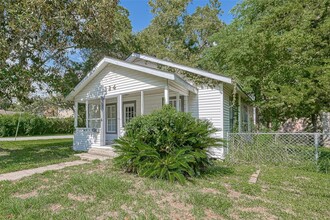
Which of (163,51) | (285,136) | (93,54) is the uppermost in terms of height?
(163,51)

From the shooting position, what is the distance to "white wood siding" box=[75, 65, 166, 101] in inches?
357

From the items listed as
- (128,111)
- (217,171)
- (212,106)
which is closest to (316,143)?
(217,171)

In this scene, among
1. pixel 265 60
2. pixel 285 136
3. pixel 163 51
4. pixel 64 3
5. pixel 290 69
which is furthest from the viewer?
pixel 163 51

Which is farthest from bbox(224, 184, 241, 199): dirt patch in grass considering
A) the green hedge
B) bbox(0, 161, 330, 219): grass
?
the green hedge

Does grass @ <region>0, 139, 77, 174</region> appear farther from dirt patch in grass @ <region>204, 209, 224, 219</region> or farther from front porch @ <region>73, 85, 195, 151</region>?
dirt patch in grass @ <region>204, 209, 224, 219</region>

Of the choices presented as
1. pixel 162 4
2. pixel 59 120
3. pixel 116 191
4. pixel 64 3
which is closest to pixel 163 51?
pixel 162 4

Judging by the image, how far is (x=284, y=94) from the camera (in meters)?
9.45

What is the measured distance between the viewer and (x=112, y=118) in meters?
13.2

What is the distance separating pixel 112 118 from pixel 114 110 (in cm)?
46

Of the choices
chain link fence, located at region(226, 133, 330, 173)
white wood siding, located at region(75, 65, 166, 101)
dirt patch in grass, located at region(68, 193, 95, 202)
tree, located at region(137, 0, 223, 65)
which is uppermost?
tree, located at region(137, 0, 223, 65)

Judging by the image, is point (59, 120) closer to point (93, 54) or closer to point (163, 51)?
point (93, 54)

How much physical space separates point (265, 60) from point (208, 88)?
3795mm

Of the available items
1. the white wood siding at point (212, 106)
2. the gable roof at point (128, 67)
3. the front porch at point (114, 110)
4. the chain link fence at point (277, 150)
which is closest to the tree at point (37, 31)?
the gable roof at point (128, 67)

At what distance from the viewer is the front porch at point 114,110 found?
10.0 meters
